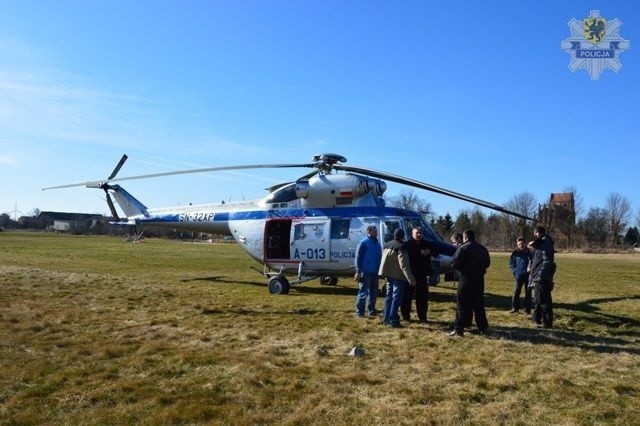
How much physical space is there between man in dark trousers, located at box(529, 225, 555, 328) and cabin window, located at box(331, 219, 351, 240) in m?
5.89

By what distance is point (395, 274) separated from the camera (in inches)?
399

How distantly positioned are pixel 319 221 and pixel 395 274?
5.68m

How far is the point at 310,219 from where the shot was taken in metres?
15.7

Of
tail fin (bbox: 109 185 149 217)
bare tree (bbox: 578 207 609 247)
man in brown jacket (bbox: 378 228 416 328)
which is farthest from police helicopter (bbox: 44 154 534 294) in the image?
bare tree (bbox: 578 207 609 247)

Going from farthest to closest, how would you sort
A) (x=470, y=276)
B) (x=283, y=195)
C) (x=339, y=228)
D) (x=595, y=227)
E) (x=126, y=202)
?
(x=595, y=227) → (x=126, y=202) → (x=283, y=195) → (x=339, y=228) → (x=470, y=276)

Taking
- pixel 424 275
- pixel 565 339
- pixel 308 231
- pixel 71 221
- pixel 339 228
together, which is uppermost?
pixel 71 221

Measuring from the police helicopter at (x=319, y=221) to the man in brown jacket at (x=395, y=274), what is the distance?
3.04 m

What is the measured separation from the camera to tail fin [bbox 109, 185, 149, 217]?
21047mm

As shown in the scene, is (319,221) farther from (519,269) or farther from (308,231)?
(519,269)

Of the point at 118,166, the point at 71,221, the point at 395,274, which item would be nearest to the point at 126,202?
the point at 118,166

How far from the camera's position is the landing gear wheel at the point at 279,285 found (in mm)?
15609

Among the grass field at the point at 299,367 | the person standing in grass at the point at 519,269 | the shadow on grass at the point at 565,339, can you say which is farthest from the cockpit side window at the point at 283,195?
the shadow on grass at the point at 565,339

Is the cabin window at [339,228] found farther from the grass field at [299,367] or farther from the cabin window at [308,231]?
the grass field at [299,367]

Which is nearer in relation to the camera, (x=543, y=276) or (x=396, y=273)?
(x=543, y=276)
